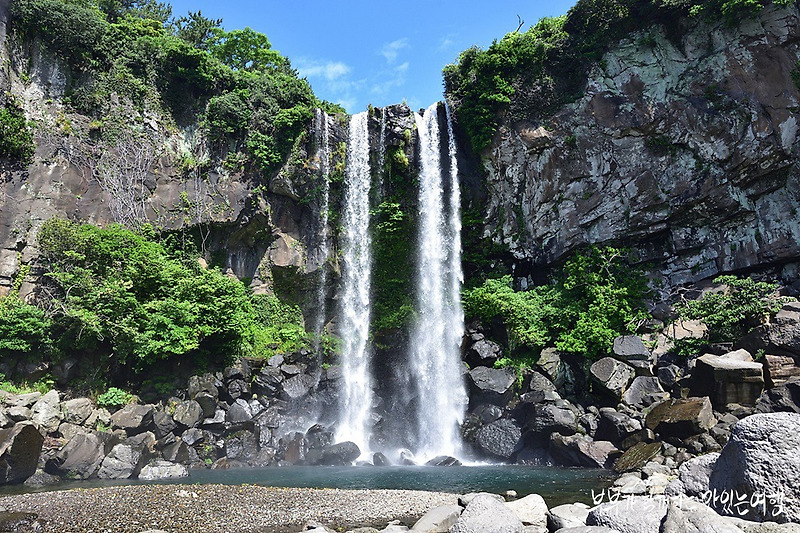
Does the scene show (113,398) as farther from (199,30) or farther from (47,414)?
(199,30)

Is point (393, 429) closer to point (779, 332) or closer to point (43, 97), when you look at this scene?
point (779, 332)

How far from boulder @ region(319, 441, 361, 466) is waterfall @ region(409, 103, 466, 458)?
9.68 ft

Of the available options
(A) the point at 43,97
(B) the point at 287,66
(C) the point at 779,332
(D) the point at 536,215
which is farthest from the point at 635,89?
(A) the point at 43,97

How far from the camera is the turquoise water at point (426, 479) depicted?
37.6 feet

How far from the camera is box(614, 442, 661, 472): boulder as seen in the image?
506 inches

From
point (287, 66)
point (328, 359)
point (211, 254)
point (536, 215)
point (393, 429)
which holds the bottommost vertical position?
point (393, 429)

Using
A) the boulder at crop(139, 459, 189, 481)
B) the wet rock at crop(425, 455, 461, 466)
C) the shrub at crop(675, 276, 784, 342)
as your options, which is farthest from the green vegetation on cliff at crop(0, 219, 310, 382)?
the shrub at crop(675, 276, 784, 342)

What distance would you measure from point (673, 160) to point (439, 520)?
20.1 meters

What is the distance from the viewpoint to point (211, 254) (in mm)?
23141

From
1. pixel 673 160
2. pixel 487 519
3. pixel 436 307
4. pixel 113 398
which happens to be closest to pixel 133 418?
pixel 113 398

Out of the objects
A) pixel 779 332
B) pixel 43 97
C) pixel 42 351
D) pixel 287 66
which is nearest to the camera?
pixel 779 332

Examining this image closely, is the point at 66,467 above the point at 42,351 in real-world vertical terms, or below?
below

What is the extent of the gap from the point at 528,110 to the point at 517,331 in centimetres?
1065

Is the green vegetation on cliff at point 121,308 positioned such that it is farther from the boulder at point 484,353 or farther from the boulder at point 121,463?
the boulder at point 484,353
